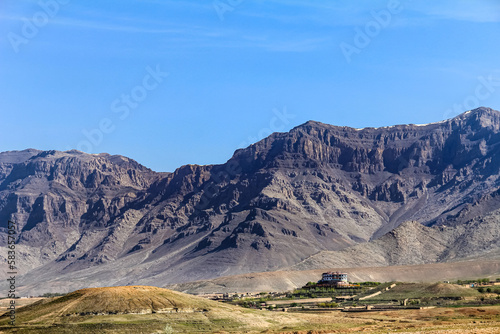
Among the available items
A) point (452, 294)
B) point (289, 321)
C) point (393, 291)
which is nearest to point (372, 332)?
point (289, 321)

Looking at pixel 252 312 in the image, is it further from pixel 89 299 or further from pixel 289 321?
pixel 89 299

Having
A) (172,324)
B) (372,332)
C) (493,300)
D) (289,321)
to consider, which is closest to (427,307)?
(493,300)

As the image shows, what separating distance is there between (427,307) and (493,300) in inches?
482

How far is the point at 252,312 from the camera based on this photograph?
122 meters

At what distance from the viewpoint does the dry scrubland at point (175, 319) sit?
4043 inches

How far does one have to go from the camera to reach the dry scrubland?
102688 mm

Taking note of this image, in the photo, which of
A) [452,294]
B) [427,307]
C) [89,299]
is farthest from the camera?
[452,294]

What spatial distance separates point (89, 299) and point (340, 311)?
48.4 meters

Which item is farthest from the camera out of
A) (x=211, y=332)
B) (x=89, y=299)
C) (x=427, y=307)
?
(x=427, y=307)

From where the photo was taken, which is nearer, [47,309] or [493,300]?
[47,309]

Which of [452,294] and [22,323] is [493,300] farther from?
[22,323]

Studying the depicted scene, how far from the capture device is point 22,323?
105 metres

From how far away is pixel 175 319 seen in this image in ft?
357

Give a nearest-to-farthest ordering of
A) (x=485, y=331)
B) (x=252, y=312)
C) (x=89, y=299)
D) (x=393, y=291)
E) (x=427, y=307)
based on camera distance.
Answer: (x=485, y=331) → (x=89, y=299) → (x=252, y=312) → (x=427, y=307) → (x=393, y=291)
